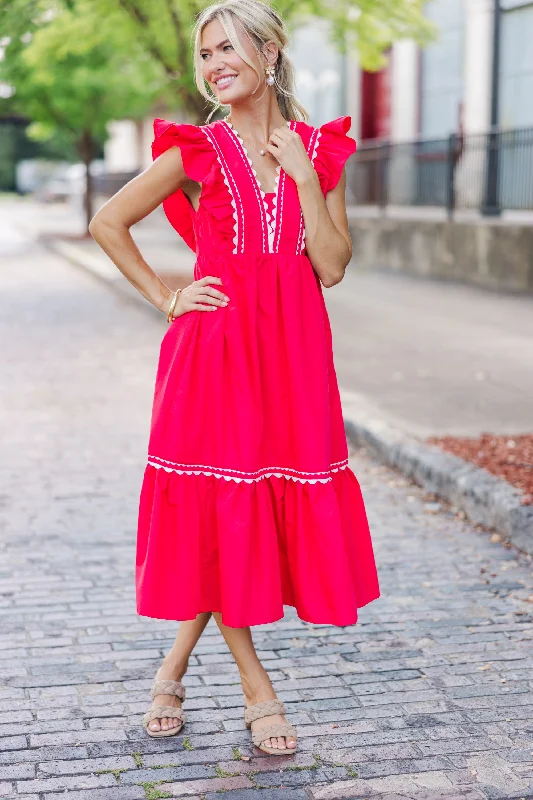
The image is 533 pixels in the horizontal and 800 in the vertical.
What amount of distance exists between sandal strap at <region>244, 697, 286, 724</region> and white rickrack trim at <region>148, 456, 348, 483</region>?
671 millimetres

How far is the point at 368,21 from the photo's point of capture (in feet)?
46.8

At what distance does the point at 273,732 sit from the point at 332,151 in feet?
5.48

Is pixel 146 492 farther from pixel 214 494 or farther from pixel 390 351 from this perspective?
pixel 390 351

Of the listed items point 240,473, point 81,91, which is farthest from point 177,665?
point 81,91

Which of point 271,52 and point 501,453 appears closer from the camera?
point 271,52

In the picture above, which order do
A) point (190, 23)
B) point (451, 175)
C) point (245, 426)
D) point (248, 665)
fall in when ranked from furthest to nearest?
point (451, 175), point (190, 23), point (248, 665), point (245, 426)

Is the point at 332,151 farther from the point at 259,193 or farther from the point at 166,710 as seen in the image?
the point at 166,710

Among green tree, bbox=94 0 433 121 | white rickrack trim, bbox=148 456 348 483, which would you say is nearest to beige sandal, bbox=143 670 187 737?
white rickrack trim, bbox=148 456 348 483

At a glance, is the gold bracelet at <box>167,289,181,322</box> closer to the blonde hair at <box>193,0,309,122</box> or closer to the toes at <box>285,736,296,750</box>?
the blonde hair at <box>193,0,309,122</box>

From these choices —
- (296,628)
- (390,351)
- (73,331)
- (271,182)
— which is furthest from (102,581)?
(73,331)

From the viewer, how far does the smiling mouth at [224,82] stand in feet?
11.1

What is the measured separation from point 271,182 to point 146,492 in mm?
954

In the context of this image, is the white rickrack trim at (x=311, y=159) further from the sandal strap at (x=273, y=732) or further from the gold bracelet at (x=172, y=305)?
the sandal strap at (x=273, y=732)

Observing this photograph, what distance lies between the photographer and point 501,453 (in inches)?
261
